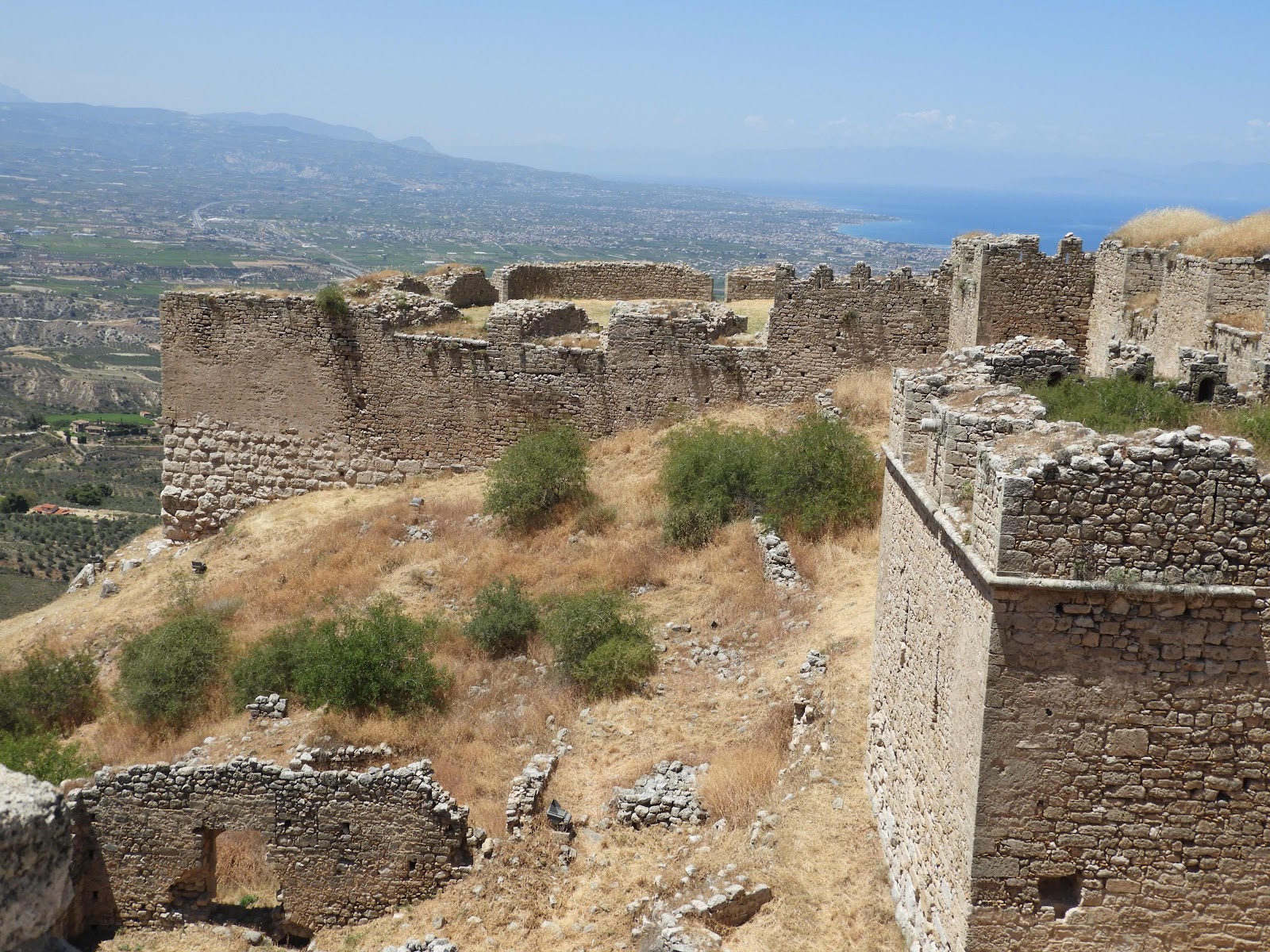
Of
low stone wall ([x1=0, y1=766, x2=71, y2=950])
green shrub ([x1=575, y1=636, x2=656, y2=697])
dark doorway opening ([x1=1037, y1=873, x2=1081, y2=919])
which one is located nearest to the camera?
dark doorway opening ([x1=1037, y1=873, x2=1081, y2=919])

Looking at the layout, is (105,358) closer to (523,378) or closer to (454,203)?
(523,378)

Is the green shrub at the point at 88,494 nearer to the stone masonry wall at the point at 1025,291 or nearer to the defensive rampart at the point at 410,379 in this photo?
the defensive rampart at the point at 410,379

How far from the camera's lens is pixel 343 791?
9.16m

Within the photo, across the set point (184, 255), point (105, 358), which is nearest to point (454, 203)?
point (184, 255)

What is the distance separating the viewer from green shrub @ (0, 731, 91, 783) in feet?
35.2

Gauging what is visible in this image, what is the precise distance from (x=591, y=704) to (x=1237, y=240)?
403 inches

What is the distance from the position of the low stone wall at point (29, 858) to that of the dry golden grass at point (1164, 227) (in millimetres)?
14820

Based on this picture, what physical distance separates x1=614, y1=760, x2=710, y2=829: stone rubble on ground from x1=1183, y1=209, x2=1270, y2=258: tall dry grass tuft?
988 centimetres

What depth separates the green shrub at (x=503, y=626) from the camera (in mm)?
12414

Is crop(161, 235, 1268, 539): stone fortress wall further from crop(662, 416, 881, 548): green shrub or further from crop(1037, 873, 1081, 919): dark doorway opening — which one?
crop(1037, 873, 1081, 919): dark doorway opening

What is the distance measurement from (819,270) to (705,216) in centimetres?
11790

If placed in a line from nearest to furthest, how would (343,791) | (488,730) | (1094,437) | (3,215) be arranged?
1. (1094,437)
2. (343,791)
3. (488,730)
4. (3,215)

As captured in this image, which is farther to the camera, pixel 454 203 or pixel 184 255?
pixel 454 203

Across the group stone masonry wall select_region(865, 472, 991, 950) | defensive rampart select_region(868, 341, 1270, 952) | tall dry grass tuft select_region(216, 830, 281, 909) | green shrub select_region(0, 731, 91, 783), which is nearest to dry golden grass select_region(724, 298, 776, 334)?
tall dry grass tuft select_region(216, 830, 281, 909)
